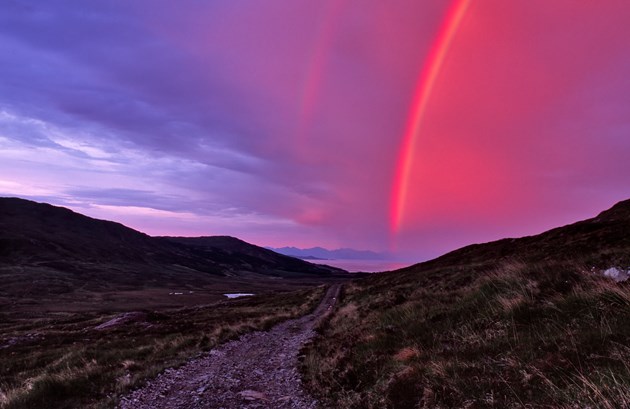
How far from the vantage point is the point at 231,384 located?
13672 mm

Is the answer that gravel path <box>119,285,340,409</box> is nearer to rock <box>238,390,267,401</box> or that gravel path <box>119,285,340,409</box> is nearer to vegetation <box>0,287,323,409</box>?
rock <box>238,390,267,401</box>

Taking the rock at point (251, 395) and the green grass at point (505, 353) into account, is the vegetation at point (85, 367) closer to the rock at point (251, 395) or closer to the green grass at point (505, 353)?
the rock at point (251, 395)

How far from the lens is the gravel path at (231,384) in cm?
1170

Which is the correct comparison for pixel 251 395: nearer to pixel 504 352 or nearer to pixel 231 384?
pixel 231 384

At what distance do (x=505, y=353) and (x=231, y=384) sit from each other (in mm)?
9517

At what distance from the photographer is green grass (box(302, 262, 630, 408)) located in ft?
19.2

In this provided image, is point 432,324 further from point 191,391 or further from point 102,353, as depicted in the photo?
point 102,353

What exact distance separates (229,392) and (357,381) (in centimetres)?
461

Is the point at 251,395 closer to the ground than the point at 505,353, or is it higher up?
closer to the ground

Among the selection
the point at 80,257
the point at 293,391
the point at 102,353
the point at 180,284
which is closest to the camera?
the point at 293,391

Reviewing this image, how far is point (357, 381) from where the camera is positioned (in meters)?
10.7

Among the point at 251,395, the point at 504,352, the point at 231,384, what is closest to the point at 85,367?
the point at 231,384

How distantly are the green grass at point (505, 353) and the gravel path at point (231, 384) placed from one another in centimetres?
108

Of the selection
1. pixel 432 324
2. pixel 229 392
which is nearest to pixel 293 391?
pixel 229 392
